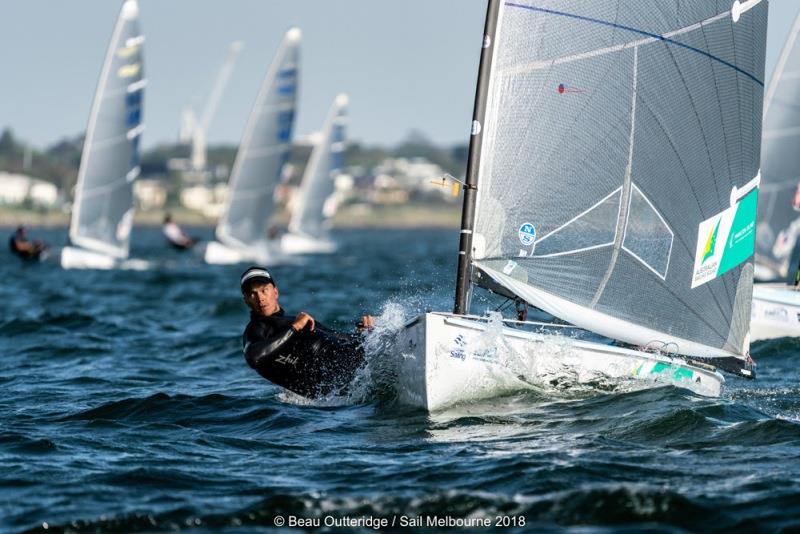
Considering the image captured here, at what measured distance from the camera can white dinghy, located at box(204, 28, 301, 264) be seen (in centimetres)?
4250

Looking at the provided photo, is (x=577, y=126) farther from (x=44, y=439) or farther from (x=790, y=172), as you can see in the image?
(x=790, y=172)

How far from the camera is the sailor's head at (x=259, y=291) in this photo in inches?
397

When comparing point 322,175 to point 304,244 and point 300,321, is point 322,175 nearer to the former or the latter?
point 304,244

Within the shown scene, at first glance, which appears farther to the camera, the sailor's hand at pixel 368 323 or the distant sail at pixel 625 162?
the sailor's hand at pixel 368 323

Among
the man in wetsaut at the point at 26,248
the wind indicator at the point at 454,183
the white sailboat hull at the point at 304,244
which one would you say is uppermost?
the wind indicator at the point at 454,183

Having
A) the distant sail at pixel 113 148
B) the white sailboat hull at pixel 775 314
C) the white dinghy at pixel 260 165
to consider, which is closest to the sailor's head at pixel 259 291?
the white sailboat hull at pixel 775 314

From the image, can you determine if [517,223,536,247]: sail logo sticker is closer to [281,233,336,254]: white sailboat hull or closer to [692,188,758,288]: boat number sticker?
[692,188,758,288]: boat number sticker

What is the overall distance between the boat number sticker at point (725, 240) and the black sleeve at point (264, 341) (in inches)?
145

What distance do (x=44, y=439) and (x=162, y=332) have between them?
920 centimetres

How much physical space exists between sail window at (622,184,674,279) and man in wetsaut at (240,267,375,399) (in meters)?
2.36

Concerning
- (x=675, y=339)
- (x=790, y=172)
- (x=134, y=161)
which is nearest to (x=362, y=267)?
(x=134, y=161)

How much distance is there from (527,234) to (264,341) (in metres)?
2.32

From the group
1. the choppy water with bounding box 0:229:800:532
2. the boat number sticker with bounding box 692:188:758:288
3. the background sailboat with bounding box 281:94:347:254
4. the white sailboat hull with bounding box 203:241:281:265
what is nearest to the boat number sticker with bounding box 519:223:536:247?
the choppy water with bounding box 0:229:800:532

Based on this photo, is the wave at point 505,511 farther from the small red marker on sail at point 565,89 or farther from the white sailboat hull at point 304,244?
the white sailboat hull at point 304,244
